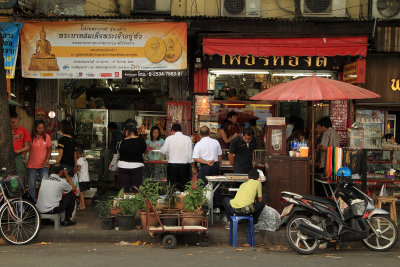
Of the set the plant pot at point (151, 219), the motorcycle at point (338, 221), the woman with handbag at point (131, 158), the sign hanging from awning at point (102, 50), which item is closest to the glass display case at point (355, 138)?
the motorcycle at point (338, 221)

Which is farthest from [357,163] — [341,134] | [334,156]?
[341,134]

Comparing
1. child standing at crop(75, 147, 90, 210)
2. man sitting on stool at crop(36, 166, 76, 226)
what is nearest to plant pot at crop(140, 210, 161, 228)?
man sitting on stool at crop(36, 166, 76, 226)

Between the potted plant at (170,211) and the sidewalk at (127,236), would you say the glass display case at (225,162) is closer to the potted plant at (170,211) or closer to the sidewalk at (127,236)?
the potted plant at (170,211)

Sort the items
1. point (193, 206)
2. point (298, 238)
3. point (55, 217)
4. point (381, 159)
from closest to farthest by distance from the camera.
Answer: point (298, 238), point (193, 206), point (55, 217), point (381, 159)

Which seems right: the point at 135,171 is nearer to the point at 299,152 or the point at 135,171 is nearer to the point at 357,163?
the point at 299,152

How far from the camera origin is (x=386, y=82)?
11.8 m

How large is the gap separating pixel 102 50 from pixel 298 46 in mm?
4577

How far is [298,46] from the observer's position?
10781mm

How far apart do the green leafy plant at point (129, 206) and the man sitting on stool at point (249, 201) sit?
1696mm

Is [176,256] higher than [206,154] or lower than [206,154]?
lower

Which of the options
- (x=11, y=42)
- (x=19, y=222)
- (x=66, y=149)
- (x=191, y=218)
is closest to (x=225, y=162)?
(x=191, y=218)

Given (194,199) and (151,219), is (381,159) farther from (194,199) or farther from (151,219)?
(151,219)

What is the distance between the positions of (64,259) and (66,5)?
24.0 feet

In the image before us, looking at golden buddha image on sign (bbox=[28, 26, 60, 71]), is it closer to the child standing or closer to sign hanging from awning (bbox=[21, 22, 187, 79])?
sign hanging from awning (bbox=[21, 22, 187, 79])
